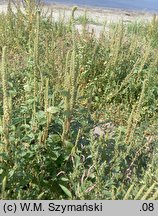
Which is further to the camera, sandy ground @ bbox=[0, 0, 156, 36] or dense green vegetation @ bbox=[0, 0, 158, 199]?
sandy ground @ bbox=[0, 0, 156, 36]

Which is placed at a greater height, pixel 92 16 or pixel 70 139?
pixel 70 139

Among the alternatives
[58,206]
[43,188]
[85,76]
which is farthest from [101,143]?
[85,76]

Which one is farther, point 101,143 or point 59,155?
point 101,143

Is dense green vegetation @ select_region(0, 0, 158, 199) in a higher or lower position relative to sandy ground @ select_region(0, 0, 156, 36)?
higher

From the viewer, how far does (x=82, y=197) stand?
8.32ft

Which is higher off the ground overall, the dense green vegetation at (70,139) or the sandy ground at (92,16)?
the dense green vegetation at (70,139)

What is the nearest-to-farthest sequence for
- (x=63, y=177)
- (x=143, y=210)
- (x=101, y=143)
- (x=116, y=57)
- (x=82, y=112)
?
(x=143, y=210), (x=63, y=177), (x=101, y=143), (x=82, y=112), (x=116, y=57)

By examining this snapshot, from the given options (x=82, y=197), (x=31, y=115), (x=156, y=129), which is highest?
(x=31, y=115)

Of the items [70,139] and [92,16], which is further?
[92,16]

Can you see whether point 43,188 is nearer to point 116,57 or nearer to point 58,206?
point 58,206

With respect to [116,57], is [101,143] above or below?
below

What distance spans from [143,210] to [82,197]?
432 mm

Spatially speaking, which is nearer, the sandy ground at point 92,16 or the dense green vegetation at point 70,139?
the dense green vegetation at point 70,139

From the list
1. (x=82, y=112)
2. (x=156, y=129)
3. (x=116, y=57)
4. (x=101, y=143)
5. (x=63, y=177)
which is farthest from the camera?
(x=116, y=57)
